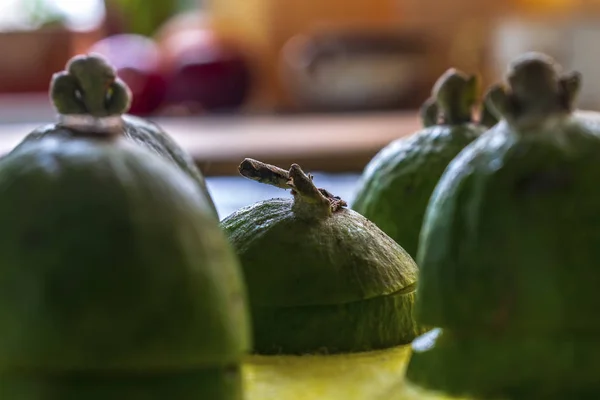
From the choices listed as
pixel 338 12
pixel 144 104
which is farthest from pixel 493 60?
pixel 144 104

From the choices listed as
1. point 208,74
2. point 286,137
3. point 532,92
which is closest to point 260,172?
point 532,92

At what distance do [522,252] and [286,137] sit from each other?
2626mm

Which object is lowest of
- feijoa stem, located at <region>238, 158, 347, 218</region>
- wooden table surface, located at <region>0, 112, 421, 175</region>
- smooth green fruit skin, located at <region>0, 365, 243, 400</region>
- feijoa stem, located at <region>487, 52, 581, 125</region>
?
wooden table surface, located at <region>0, 112, 421, 175</region>

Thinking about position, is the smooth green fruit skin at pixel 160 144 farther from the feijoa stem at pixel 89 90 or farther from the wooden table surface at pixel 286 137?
the wooden table surface at pixel 286 137

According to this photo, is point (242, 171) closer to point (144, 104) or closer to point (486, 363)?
point (486, 363)

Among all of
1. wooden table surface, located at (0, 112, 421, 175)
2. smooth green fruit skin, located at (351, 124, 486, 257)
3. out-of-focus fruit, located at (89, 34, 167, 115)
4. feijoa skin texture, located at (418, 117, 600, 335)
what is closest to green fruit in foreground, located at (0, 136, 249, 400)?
feijoa skin texture, located at (418, 117, 600, 335)

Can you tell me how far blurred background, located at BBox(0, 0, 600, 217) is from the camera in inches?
151

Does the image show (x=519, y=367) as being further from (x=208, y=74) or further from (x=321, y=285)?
→ (x=208, y=74)

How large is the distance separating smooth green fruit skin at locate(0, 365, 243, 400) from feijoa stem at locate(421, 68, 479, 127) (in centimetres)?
41

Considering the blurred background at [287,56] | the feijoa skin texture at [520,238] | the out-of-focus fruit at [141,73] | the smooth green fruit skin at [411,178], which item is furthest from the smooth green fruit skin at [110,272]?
the out-of-focus fruit at [141,73]

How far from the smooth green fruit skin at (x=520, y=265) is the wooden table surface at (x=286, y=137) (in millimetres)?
1602

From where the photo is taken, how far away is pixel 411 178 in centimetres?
77

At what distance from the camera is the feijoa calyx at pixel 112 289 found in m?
0.41

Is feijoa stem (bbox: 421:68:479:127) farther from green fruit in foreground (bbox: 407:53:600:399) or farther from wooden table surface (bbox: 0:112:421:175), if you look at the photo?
wooden table surface (bbox: 0:112:421:175)
